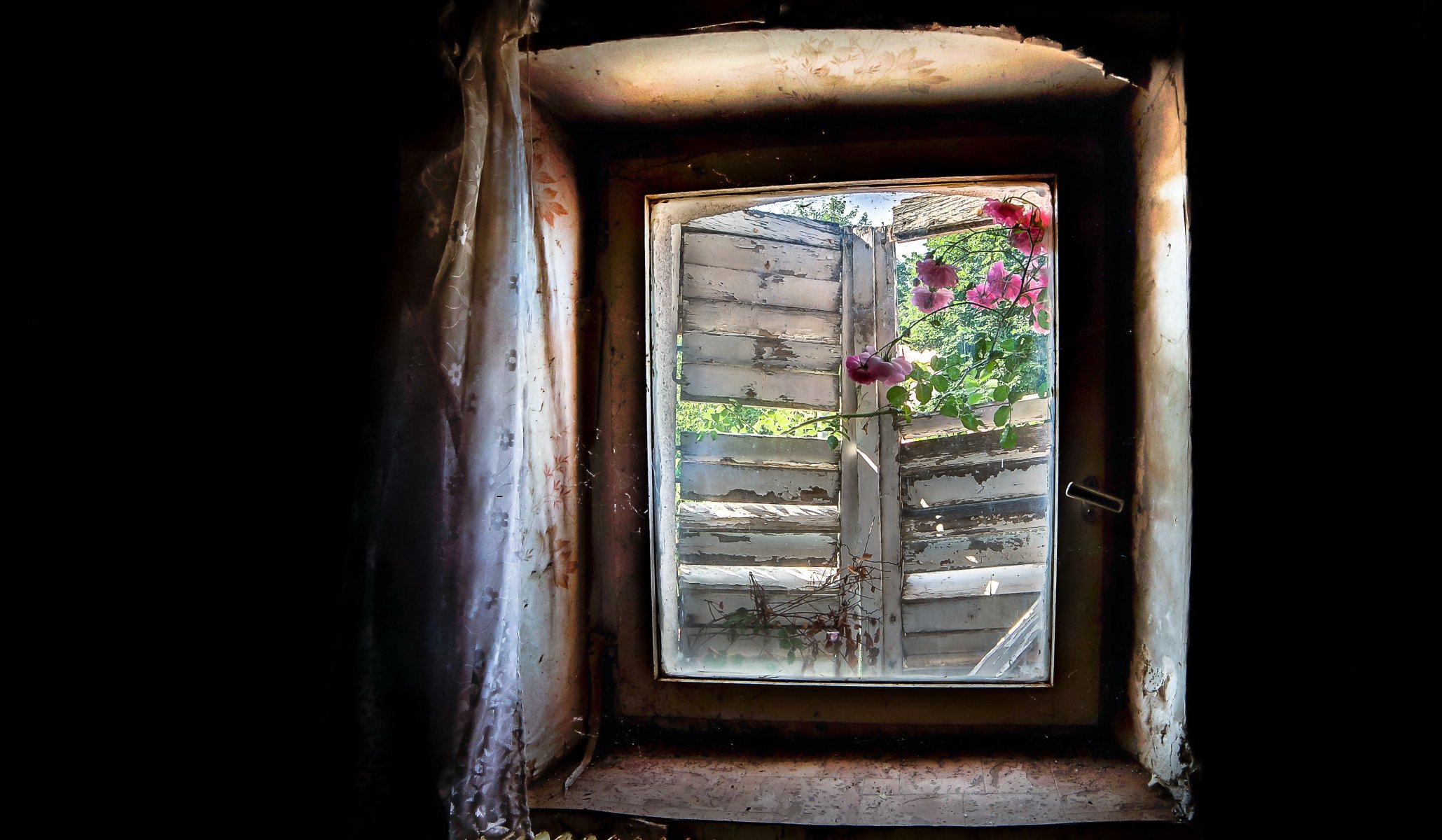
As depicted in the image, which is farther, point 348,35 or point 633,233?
point 633,233

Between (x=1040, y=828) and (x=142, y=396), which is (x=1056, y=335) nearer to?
(x=1040, y=828)

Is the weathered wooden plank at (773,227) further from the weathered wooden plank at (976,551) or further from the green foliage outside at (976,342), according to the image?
the weathered wooden plank at (976,551)

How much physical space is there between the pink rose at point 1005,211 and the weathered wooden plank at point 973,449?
0.30 meters

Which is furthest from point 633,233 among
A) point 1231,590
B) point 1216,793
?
point 1216,793

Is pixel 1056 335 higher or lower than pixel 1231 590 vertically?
higher

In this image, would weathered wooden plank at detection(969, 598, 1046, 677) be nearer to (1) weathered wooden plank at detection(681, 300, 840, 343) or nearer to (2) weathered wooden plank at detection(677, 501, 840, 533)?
(2) weathered wooden plank at detection(677, 501, 840, 533)

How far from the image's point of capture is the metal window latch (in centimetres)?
79

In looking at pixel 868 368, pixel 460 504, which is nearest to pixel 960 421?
pixel 868 368

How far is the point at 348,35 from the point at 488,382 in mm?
397

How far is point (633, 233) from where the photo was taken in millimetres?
891

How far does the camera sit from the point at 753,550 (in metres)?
0.99

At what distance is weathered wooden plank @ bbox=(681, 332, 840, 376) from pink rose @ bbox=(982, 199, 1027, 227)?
302 millimetres

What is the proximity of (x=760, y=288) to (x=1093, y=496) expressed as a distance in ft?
1.88

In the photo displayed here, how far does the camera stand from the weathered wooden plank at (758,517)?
0.98 meters
